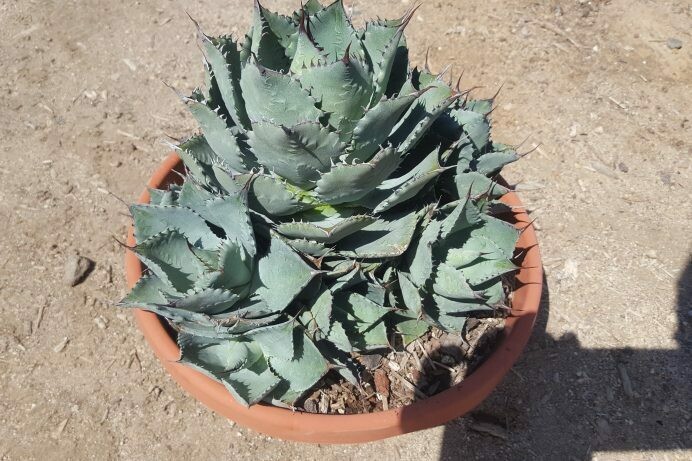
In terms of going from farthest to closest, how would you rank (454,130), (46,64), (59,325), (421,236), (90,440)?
(46,64)
(59,325)
(90,440)
(454,130)
(421,236)

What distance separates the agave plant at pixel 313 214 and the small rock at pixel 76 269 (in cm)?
111

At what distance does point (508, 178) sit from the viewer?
283 cm

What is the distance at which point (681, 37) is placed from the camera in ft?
10.8

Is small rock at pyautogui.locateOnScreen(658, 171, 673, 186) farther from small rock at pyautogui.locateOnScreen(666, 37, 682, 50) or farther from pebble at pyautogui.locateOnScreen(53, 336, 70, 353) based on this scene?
pebble at pyautogui.locateOnScreen(53, 336, 70, 353)

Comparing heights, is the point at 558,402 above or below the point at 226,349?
below

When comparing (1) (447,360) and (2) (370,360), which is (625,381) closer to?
(1) (447,360)

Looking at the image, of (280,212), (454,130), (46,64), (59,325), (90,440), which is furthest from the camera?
(46,64)

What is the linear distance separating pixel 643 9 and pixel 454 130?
Answer: 2.50m

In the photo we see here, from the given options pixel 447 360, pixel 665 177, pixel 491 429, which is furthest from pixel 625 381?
pixel 665 177

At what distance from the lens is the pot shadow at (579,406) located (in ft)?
6.87

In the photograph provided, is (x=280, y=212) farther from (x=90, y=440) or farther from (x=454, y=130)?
(x=90, y=440)

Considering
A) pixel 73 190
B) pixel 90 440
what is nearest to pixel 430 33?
pixel 73 190

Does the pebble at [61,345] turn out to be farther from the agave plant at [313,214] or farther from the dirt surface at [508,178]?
the agave plant at [313,214]

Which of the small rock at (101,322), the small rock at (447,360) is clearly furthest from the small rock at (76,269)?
the small rock at (447,360)
